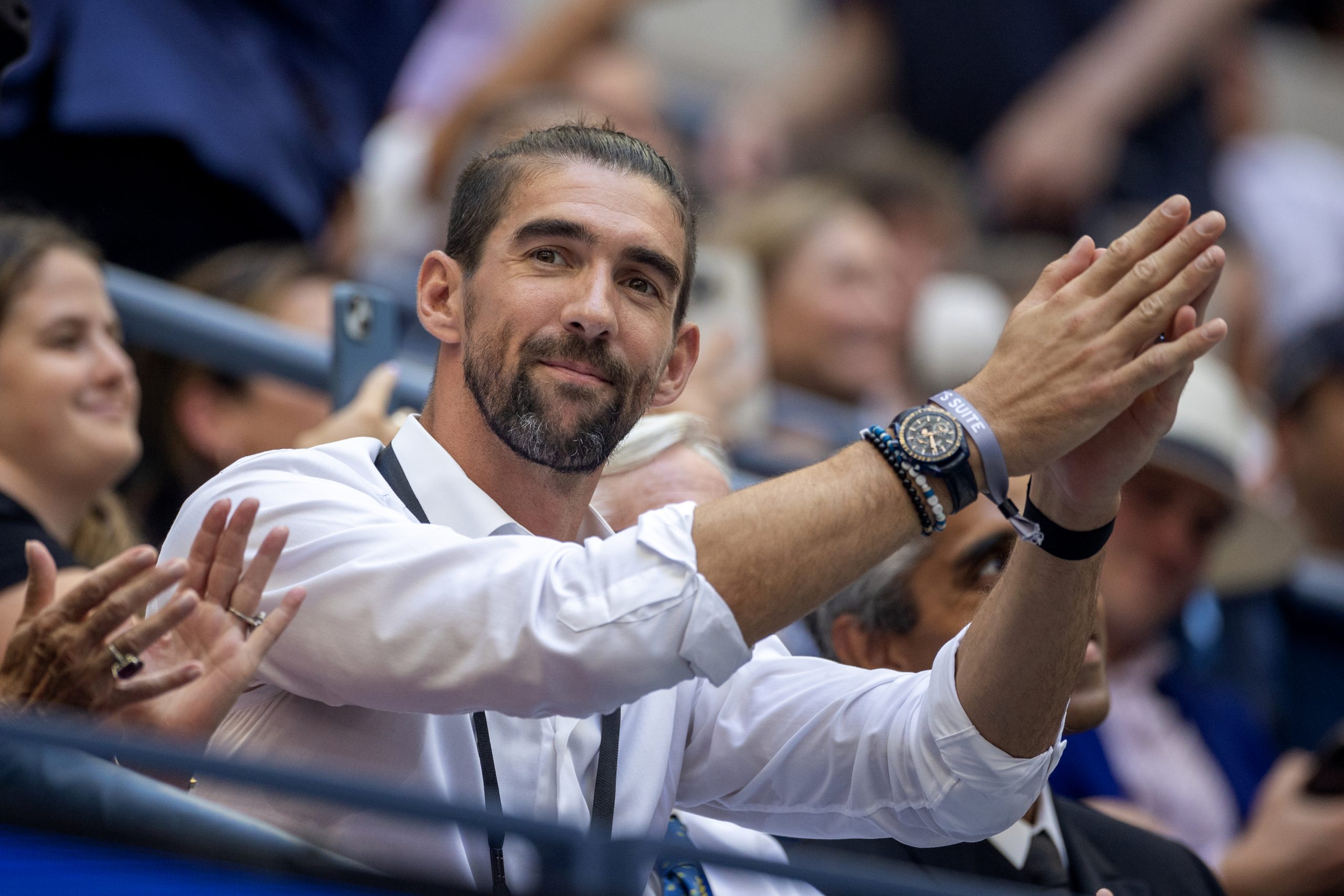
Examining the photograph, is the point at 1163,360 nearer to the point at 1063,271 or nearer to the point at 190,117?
the point at 1063,271

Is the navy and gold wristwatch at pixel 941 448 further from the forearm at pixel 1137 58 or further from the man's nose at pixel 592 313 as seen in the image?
the forearm at pixel 1137 58

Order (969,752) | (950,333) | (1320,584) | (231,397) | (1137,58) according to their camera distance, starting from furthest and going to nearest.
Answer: (1137,58)
(950,333)
(1320,584)
(231,397)
(969,752)

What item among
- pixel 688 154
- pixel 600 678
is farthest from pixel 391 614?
pixel 688 154

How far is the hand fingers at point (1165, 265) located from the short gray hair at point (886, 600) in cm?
72

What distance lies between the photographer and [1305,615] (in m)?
4.20

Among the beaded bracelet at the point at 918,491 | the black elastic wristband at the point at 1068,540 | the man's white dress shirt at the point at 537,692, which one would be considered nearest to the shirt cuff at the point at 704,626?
the man's white dress shirt at the point at 537,692

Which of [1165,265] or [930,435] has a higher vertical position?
[1165,265]

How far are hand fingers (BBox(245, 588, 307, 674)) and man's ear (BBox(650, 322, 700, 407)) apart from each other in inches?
22.7

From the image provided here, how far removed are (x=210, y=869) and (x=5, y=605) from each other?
1049 millimetres

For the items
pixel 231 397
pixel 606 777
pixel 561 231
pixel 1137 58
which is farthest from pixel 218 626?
pixel 1137 58

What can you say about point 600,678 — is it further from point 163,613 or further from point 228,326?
point 228,326

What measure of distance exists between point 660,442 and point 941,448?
868 mm

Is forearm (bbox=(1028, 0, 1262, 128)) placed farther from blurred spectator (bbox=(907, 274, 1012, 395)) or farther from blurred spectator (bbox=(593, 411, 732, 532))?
blurred spectator (bbox=(593, 411, 732, 532))

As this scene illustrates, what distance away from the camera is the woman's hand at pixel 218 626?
1616mm
